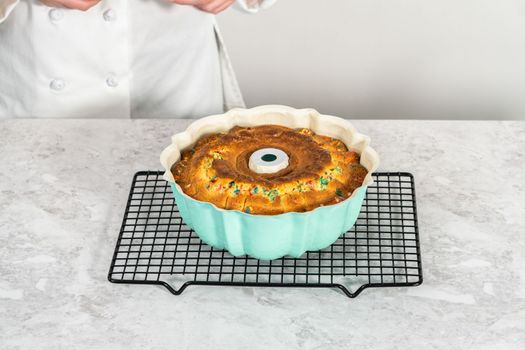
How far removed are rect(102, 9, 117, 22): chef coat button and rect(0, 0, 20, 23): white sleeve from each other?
6.2 inches

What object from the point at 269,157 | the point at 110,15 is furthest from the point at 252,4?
the point at 269,157

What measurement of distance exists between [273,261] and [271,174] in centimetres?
13

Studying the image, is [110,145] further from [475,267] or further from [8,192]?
[475,267]

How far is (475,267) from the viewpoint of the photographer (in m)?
1.06

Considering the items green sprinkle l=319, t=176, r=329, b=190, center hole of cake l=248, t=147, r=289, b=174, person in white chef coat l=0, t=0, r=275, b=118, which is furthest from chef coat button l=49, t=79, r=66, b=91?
green sprinkle l=319, t=176, r=329, b=190

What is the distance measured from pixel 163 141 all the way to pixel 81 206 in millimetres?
223

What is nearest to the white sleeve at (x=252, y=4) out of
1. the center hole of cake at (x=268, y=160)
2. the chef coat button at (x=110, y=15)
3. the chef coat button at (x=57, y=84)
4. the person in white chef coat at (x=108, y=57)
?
the person in white chef coat at (x=108, y=57)

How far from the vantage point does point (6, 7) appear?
1350mm

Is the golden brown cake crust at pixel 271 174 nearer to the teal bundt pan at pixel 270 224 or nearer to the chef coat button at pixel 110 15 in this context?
the teal bundt pan at pixel 270 224

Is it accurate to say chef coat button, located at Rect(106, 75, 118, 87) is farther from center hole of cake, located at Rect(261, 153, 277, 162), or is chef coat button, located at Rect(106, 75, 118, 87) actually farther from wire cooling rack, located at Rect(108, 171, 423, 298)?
center hole of cake, located at Rect(261, 153, 277, 162)

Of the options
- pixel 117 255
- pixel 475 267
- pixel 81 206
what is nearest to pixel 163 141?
pixel 81 206

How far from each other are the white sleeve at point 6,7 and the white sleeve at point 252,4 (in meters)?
0.43

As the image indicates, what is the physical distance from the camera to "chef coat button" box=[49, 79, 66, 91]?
4.78 feet

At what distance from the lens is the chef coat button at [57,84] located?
1.46 m
